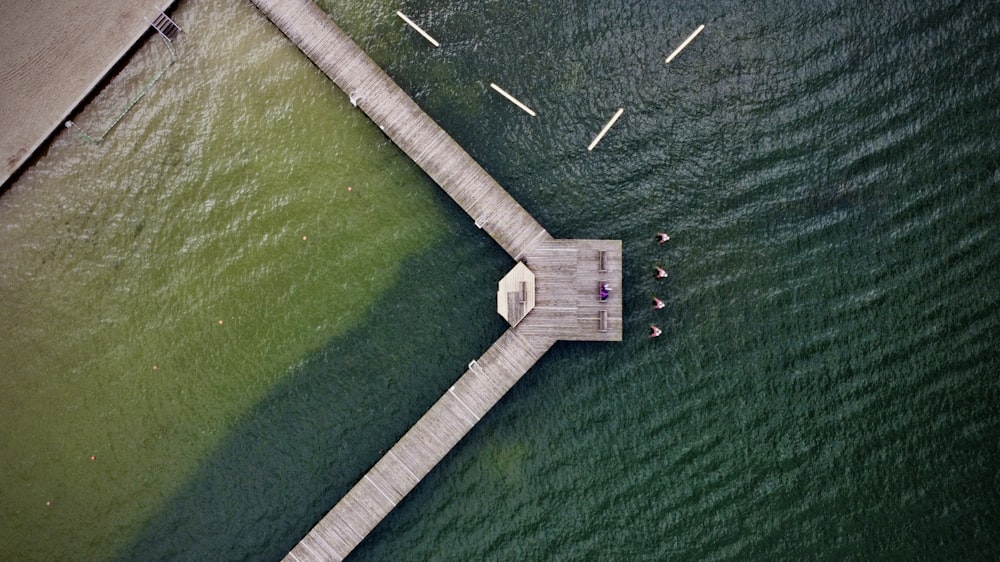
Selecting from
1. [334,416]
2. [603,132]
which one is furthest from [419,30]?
[334,416]

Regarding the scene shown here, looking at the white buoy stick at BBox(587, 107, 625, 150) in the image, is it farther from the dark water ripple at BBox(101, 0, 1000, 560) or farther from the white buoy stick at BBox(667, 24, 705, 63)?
the white buoy stick at BBox(667, 24, 705, 63)

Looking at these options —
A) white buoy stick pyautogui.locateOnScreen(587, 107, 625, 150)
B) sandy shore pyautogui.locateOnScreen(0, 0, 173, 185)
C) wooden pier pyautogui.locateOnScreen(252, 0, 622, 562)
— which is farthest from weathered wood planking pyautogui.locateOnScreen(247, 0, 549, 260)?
sandy shore pyautogui.locateOnScreen(0, 0, 173, 185)

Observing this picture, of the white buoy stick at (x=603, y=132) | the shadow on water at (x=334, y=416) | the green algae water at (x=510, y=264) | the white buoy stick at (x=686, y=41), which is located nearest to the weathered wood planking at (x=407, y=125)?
the green algae water at (x=510, y=264)

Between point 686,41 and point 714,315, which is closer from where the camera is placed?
point 714,315

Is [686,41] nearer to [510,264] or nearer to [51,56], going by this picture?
[510,264]

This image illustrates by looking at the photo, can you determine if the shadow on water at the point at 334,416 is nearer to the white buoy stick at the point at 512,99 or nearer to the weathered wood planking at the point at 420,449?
the weathered wood planking at the point at 420,449

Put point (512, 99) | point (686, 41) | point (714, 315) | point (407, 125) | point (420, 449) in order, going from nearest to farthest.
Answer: point (420, 449) < point (407, 125) < point (714, 315) < point (512, 99) < point (686, 41)

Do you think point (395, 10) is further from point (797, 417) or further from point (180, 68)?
point (797, 417)

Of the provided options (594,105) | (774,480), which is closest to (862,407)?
(774,480)
